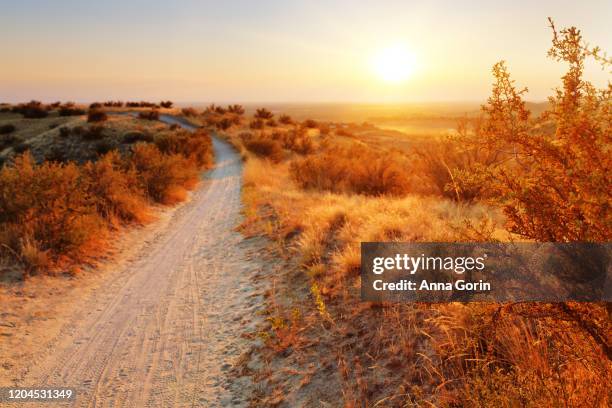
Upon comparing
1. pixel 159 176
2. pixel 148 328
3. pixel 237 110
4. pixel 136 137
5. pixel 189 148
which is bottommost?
A: pixel 148 328

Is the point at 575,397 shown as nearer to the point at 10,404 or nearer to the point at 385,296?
the point at 385,296

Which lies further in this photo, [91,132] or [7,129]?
[7,129]

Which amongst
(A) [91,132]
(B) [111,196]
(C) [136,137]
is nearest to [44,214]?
(B) [111,196]

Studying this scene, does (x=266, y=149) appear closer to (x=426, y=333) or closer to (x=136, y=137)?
(x=136, y=137)

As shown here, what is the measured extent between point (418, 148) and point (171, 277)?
7176mm

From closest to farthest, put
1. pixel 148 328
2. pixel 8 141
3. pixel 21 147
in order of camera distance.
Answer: pixel 148 328 → pixel 21 147 → pixel 8 141

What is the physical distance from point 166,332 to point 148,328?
0.30 m

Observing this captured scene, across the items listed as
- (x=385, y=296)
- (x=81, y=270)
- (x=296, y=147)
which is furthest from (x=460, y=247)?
(x=296, y=147)

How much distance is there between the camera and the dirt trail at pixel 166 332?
4.52 metres

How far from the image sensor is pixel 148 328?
5867 mm

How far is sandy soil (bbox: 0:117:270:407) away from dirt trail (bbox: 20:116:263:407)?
14 mm

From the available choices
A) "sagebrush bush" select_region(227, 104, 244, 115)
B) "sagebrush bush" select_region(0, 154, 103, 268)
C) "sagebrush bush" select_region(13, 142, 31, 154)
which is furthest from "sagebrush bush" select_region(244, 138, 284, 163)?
"sagebrush bush" select_region(227, 104, 244, 115)

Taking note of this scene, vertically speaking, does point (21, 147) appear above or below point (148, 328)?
above

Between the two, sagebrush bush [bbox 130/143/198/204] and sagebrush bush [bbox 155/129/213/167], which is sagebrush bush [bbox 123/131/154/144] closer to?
sagebrush bush [bbox 155/129/213/167]
